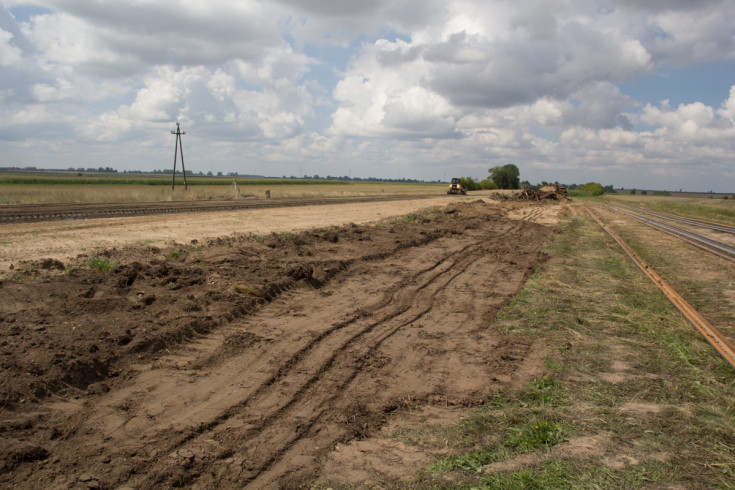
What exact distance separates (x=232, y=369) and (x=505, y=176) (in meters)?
117

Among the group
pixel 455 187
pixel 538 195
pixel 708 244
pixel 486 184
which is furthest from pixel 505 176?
pixel 708 244

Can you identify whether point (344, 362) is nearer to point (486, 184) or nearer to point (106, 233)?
point (106, 233)

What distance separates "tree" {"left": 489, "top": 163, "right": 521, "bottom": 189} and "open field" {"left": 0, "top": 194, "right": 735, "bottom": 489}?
110 m

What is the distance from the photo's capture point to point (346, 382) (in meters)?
4.62

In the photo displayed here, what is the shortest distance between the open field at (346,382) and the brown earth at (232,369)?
0.02 m

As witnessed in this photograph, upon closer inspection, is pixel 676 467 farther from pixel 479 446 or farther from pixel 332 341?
pixel 332 341

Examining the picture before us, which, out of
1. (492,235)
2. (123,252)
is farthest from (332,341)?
(492,235)

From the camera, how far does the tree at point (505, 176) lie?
4471 inches

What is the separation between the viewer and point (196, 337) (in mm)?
5559

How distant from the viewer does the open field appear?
3248 millimetres

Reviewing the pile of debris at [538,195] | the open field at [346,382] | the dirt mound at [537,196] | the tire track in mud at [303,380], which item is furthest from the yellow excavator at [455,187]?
the tire track in mud at [303,380]

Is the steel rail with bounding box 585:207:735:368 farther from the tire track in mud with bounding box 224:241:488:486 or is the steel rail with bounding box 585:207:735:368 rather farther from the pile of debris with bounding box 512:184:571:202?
the pile of debris with bounding box 512:184:571:202

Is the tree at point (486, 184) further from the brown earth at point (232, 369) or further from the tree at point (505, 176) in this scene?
the brown earth at point (232, 369)

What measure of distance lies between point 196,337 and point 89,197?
31.0m
